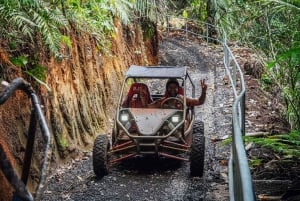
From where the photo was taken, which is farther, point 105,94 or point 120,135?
point 105,94

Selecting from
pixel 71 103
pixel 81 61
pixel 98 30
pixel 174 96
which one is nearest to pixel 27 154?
pixel 174 96

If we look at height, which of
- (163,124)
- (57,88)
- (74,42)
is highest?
(74,42)

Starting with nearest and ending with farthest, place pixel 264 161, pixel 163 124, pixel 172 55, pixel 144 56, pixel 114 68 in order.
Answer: pixel 264 161, pixel 163 124, pixel 114 68, pixel 144 56, pixel 172 55

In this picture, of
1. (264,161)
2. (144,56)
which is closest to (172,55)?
(144,56)

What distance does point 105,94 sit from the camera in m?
12.1

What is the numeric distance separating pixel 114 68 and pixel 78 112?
4.87 m

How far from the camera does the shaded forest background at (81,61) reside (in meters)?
6.24

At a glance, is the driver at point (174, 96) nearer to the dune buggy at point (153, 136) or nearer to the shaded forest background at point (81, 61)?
the dune buggy at point (153, 136)

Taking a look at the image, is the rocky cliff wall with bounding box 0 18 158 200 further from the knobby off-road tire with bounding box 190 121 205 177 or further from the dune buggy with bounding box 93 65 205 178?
the knobby off-road tire with bounding box 190 121 205 177

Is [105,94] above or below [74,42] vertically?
below

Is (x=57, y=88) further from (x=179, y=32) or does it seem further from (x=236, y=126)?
(x=179, y=32)

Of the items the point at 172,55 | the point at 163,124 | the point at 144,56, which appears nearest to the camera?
the point at 163,124

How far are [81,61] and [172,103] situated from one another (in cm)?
278

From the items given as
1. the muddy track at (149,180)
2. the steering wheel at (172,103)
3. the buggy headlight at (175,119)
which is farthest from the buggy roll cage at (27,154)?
the steering wheel at (172,103)
